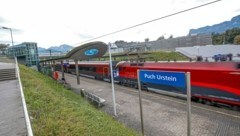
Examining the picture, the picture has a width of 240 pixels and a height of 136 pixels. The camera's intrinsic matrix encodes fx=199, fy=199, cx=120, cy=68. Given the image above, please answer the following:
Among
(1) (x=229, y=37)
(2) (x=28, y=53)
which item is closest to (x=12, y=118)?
(2) (x=28, y=53)

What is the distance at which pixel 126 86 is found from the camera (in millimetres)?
25578

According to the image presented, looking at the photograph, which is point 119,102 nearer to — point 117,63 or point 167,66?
point 167,66

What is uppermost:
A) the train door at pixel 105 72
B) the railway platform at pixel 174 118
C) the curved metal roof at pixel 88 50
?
the curved metal roof at pixel 88 50

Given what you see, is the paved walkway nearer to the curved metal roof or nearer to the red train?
the red train

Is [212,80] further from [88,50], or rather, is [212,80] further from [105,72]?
[105,72]

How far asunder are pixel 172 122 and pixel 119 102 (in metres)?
6.49

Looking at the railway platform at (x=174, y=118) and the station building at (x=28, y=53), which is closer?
the railway platform at (x=174, y=118)

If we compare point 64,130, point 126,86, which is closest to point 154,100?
point 126,86

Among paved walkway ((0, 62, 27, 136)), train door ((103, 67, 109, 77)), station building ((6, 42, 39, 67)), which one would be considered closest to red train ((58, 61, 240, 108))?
paved walkway ((0, 62, 27, 136))

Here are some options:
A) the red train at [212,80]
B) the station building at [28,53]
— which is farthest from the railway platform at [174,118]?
the station building at [28,53]

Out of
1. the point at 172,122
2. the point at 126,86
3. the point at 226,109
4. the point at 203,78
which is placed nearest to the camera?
the point at 172,122

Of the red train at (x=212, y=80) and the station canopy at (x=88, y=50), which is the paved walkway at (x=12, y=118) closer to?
the red train at (x=212, y=80)

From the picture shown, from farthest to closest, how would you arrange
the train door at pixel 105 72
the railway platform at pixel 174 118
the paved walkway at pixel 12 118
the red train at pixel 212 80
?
1. the train door at pixel 105 72
2. the red train at pixel 212 80
3. the railway platform at pixel 174 118
4. the paved walkway at pixel 12 118

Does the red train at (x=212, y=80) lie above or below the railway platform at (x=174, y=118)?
above
